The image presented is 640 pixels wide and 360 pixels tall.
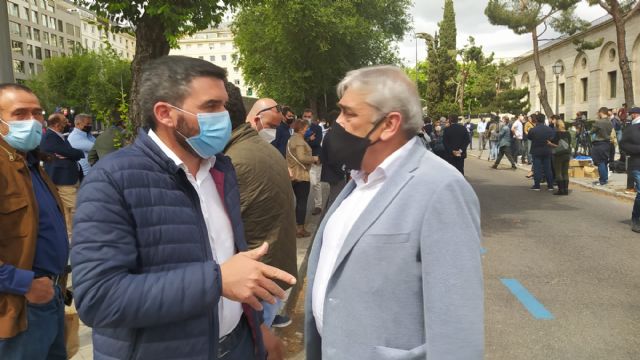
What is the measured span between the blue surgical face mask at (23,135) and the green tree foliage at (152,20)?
2.80 metres

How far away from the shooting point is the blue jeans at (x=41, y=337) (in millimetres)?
2367

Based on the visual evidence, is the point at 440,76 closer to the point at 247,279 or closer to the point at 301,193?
the point at 301,193

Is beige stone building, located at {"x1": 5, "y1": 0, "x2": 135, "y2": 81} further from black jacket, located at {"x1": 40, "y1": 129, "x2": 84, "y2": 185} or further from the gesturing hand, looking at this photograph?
the gesturing hand

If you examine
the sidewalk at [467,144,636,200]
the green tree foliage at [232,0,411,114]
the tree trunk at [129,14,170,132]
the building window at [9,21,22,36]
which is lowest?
the sidewalk at [467,144,636,200]

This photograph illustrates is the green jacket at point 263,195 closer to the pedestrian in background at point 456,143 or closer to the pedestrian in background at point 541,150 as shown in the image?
the pedestrian in background at point 456,143

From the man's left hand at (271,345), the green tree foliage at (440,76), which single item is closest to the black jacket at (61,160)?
the man's left hand at (271,345)

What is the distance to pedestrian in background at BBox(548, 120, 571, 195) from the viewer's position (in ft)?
39.6

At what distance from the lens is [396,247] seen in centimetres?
171

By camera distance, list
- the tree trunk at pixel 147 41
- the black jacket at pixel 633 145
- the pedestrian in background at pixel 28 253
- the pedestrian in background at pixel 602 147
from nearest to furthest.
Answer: the pedestrian in background at pixel 28 253 → the tree trunk at pixel 147 41 → the black jacket at pixel 633 145 → the pedestrian in background at pixel 602 147

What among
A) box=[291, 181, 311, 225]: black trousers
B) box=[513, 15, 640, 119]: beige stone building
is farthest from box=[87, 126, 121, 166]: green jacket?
box=[513, 15, 640, 119]: beige stone building

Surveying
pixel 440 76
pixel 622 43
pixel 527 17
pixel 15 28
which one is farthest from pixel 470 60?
pixel 15 28

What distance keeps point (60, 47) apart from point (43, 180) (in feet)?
318

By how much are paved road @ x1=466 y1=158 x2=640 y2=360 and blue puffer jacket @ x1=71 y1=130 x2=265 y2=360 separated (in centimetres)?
297

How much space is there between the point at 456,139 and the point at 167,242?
480 inches
